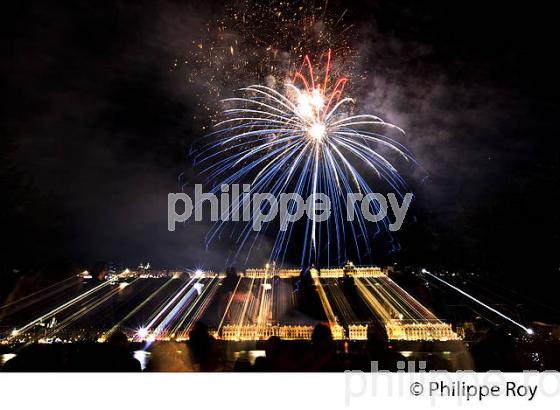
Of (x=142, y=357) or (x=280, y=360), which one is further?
(x=142, y=357)

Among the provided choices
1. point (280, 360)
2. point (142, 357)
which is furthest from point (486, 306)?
point (142, 357)

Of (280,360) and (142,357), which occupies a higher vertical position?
(280,360)

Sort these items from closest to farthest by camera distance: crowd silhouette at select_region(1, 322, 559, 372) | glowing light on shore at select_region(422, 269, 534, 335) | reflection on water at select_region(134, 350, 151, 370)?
crowd silhouette at select_region(1, 322, 559, 372) → reflection on water at select_region(134, 350, 151, 370) → glowing light on shore at select_region(422, 269, 534, 335)

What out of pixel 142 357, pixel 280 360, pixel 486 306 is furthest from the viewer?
pixel 486 306

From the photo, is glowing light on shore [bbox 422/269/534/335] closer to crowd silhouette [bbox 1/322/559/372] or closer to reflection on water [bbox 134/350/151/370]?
crowd silhouette [bbox 1/322/559/372]

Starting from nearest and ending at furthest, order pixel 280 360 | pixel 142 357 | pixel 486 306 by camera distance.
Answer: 1. pixel 280 360
2. pixel 142 357
3. pixel 486 306

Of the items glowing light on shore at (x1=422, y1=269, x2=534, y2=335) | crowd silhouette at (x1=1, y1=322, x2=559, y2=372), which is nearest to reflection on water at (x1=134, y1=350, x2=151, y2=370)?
crowd silhouette at (x1=1, y1=322, x2=559, y2=372)

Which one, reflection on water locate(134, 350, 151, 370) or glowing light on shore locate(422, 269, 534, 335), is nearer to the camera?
reflection on water locate(134, 350, 151, 370)

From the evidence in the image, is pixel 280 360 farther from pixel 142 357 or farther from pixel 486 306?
pixel 486 306
